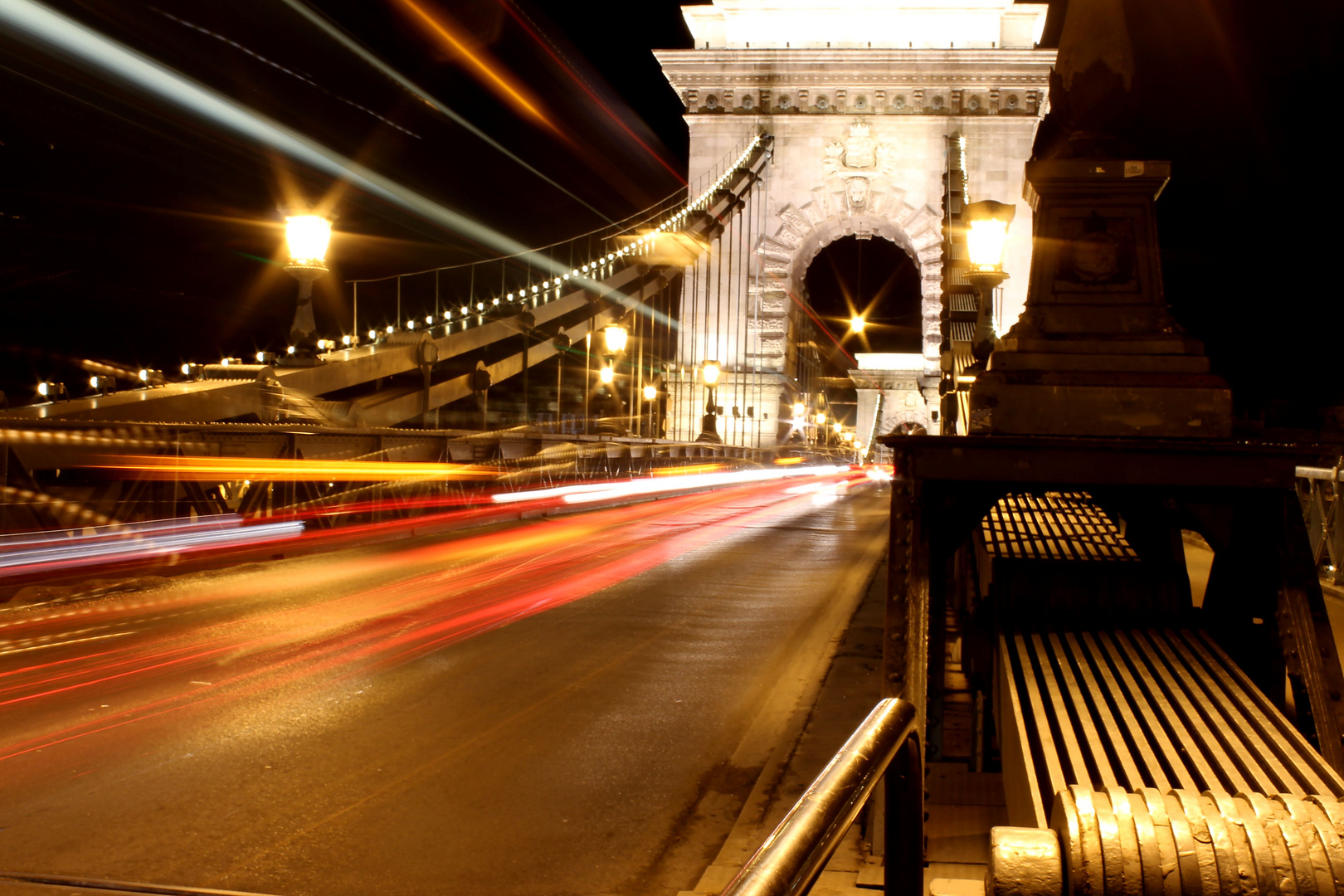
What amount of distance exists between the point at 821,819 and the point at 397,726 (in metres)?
4.42

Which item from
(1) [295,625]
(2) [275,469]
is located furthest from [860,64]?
(1) [295,625]

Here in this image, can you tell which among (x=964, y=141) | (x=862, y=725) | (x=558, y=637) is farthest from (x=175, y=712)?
(x=964, y=141)

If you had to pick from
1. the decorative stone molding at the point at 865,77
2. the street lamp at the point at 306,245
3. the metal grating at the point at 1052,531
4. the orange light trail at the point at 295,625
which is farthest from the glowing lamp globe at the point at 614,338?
the decorative stone molding at the point at 865,77

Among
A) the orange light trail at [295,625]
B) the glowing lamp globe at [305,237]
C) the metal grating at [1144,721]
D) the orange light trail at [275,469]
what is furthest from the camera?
the glowing lamp globe at [305,237]

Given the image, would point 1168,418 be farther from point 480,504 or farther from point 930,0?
point 930,0

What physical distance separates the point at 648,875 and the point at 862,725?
6.87 ft

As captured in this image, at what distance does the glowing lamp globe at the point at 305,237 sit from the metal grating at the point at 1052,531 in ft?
27.7

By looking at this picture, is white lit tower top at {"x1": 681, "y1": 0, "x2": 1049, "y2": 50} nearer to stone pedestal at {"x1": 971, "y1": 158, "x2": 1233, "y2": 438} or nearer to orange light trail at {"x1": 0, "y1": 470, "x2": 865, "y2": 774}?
orange light trail at {"x1": 0, "y1": 470, "x2": 865, "y2": 774}

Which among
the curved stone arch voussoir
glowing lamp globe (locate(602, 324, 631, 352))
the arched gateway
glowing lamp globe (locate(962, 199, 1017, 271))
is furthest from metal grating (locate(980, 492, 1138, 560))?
the curved stone arch voussoir

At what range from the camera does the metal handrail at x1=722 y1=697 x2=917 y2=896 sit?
150cm

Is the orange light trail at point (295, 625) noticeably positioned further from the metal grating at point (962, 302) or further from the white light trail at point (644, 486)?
the metal grating at point (962, 302)

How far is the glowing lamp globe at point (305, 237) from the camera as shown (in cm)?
1216

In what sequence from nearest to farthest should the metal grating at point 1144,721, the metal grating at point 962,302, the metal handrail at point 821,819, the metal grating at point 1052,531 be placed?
the metal handrail at point 821,819
the metal grating at point 1144,721
the metal grating at point 1052,531
the metal grating at point 962,302

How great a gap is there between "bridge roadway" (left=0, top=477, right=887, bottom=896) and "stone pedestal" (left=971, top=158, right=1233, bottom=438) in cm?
221
